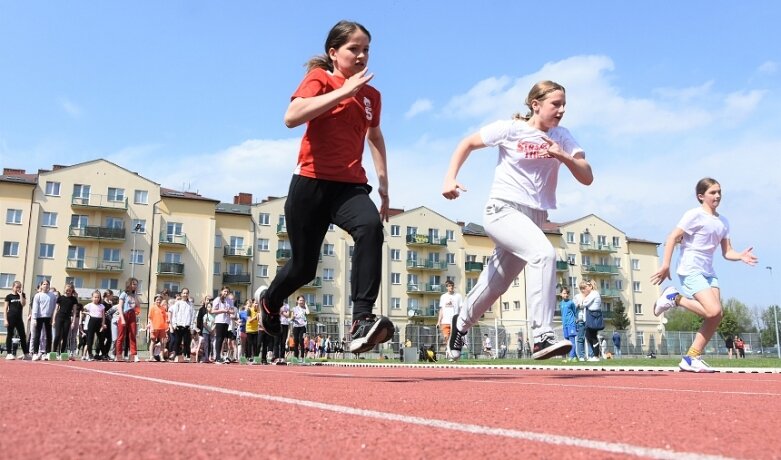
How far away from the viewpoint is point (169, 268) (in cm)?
6347

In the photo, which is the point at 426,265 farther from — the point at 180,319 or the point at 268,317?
the point at 268,317

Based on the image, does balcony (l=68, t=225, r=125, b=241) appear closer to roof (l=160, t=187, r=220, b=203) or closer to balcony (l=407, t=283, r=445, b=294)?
roof (l=160, t=187, r=220, b=203)

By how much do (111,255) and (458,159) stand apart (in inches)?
2468

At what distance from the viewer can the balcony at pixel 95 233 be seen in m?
61.0

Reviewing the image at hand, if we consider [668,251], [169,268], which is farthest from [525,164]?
[169,268]

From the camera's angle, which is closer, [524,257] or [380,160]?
[380,160]

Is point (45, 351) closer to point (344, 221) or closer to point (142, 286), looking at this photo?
point (344, 221)

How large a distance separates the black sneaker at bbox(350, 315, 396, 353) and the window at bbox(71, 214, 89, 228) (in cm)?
6357

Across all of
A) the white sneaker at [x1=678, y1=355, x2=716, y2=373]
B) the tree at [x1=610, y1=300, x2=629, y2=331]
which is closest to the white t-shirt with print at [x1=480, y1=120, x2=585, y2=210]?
the white sneaker at [x1=678, y1=355, x2=716, y2=373]

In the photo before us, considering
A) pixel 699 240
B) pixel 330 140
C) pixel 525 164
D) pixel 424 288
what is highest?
pixel 424 288

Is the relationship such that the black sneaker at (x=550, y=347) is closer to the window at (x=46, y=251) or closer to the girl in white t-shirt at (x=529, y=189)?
the girl in white t-shirt at (x=529, y=189)

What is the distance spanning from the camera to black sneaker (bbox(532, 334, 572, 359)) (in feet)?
16.5

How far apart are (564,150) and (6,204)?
63.5 meters

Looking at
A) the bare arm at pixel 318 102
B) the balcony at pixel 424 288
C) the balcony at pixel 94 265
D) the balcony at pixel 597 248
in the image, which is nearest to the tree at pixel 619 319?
the balcony at pixel 597 248
